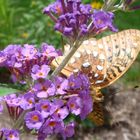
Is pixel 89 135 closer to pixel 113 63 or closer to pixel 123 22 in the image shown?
pixel 123 22

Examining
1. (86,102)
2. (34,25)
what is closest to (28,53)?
(86,102)

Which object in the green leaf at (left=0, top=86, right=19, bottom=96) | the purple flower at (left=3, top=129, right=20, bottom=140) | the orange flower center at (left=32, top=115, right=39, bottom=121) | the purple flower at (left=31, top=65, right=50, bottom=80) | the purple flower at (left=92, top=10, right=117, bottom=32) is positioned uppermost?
the purple flower at (left=92, top=10, right=117, bottom=32)

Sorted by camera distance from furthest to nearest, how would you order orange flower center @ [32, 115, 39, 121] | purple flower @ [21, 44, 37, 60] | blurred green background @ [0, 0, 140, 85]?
blurred green background @ [0, 0, 140, 85], purple flower @ [21, 44, 37, 60], orange flower center @ [32, 115, 39, 121]

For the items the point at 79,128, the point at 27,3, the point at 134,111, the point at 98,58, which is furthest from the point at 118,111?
the point at 98,58

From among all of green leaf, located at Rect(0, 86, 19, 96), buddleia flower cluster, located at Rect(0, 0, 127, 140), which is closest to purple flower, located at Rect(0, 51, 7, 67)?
buddleia flower cluster, located at Rect(0, 0, 127, 140)

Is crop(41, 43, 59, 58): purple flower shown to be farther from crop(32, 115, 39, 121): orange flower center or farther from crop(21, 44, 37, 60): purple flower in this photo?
crop(32, 115, 39, 121): orange flower center

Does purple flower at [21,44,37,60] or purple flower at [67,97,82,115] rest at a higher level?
purple flower at [21,44,37,60]
